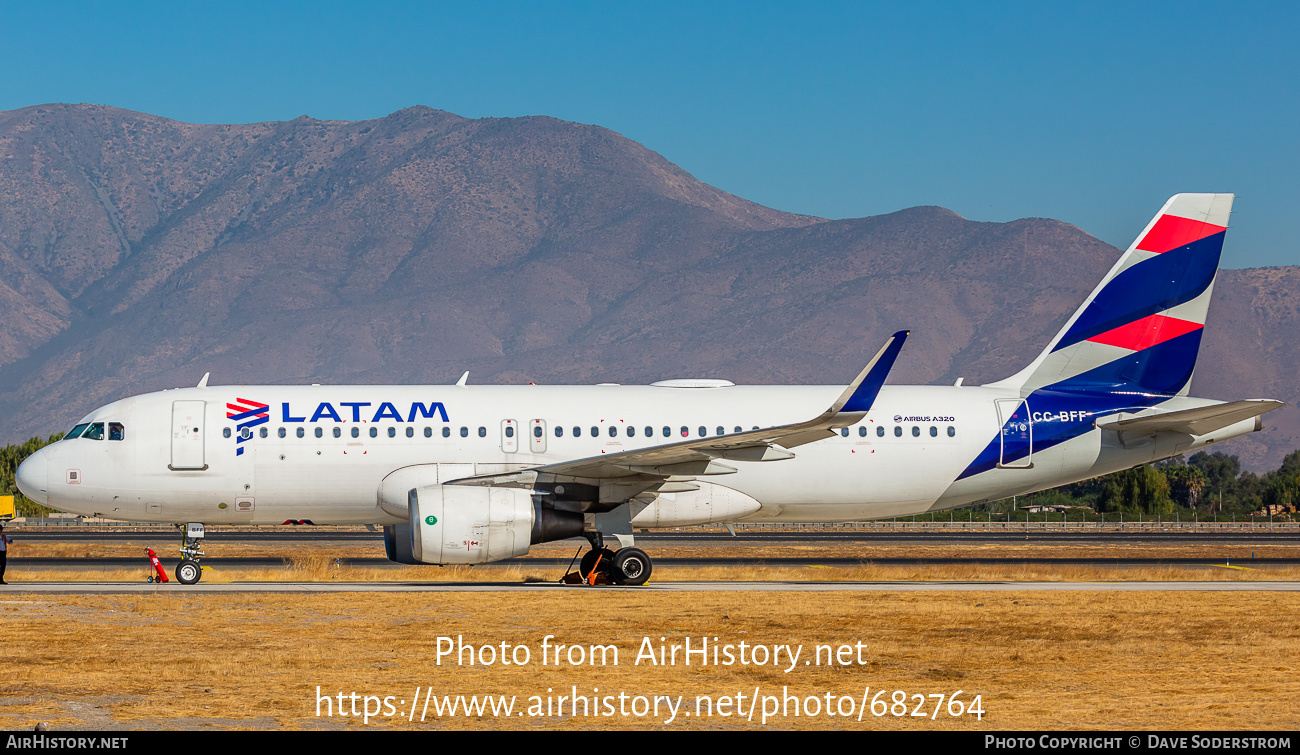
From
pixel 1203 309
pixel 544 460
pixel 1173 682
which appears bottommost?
pixel 1173 682

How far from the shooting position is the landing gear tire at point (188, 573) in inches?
1005

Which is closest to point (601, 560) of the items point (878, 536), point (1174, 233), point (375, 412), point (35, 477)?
point (375, 412)

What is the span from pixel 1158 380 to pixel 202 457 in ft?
60.7

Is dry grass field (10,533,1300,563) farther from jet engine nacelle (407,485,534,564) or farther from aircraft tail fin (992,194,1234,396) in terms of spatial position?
jet engine nacelle (407,485,534,564)

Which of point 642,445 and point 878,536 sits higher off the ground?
point 642,445

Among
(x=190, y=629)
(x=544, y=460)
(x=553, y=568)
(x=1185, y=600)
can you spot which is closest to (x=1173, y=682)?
(x=1185, y=600)

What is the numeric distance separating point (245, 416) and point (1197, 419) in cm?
1746

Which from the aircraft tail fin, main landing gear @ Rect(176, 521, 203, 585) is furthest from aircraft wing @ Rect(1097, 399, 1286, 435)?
main landing gear @ Rect(176, 521, 203, 585)

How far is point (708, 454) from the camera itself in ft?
A: 79.6

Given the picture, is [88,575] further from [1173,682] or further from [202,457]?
[1173,682]

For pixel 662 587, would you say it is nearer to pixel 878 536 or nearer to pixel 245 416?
pixel 245 416

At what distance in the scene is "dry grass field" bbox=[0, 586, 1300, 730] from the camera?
12.0 meters

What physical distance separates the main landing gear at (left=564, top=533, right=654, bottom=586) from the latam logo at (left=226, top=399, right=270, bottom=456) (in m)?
6.32

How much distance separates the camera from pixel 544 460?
25.7 m
